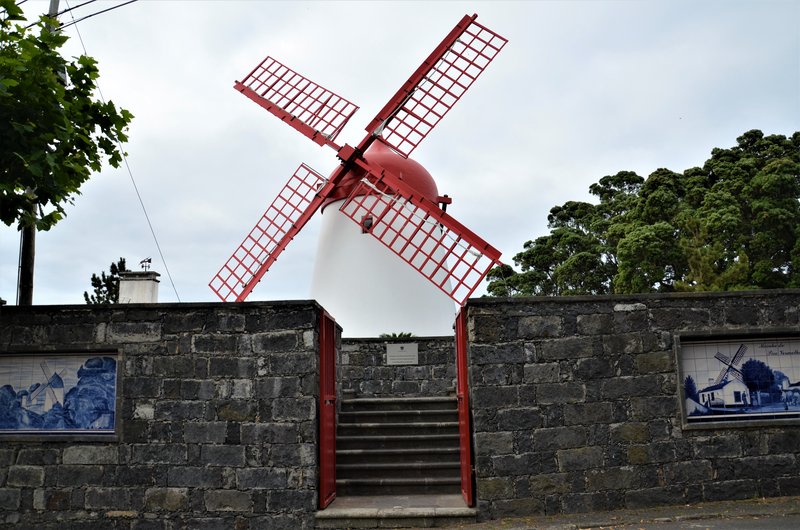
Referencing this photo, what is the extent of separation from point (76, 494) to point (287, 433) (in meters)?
2.09

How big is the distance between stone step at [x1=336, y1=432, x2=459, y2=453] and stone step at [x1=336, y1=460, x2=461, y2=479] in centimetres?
47

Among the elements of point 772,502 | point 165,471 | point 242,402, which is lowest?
point 772,502

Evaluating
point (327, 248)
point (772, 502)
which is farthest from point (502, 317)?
point (327, 248)

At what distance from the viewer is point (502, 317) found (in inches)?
271

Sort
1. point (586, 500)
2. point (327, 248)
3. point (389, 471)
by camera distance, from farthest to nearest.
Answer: point (327, 248), point (389, 471), point (586, 500)

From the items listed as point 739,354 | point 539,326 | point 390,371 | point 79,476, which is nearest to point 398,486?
point 539,326

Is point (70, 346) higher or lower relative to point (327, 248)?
lower

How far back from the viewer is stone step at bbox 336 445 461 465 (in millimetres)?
8219

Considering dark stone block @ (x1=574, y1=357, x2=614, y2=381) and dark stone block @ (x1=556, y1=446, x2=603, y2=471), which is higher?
dark stone block @ (x1=574, y1=357, x2=614, y2=381)

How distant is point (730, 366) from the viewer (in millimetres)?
6973

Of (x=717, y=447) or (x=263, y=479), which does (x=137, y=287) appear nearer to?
(x=263, y=479)

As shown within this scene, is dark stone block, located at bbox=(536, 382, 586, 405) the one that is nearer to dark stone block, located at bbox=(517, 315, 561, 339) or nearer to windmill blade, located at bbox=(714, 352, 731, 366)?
dark stone block, located at bbox=(517, 315, 561, 339)

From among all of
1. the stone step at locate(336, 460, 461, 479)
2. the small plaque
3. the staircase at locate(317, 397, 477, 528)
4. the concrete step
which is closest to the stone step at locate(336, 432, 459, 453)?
the staircase at locate(317, 397, 477, 528)

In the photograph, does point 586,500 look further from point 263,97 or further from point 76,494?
point 263,97
